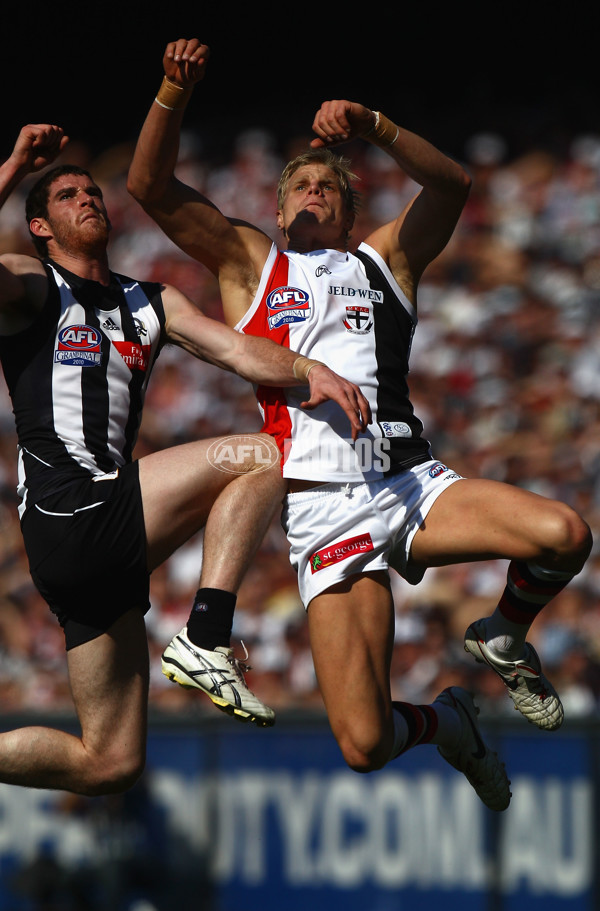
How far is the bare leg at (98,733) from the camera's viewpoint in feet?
14.8

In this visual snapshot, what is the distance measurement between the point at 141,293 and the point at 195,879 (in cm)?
430

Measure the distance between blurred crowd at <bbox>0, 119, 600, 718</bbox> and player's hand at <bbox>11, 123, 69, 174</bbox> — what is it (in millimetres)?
3965

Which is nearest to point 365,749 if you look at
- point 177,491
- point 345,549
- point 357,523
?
point 345,549

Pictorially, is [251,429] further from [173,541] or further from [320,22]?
[173,541]

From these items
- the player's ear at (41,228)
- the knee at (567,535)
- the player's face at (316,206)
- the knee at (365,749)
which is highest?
the player's face at (316,206)

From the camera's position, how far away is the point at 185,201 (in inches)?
186

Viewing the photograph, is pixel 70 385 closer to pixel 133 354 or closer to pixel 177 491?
pixel 133 354

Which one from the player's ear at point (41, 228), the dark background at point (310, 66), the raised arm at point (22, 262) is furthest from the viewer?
the dark background at point (310, 66)

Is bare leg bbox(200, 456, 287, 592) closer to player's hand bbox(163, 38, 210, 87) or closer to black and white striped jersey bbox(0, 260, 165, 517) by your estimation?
black and white striped jersey bbox(0, 260, 165, 517)

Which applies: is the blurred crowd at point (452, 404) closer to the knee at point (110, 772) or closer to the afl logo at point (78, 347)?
the knee at point (110, 772)

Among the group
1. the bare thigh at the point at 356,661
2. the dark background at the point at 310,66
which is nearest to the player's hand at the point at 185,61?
the bare thigh at the point at 356,661

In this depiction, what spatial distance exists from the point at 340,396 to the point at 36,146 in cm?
160

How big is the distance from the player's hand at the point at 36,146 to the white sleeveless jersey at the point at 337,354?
38.7 inches

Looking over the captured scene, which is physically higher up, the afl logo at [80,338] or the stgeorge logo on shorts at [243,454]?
the afl logo at [80,338]
